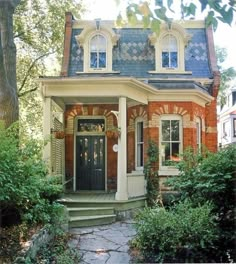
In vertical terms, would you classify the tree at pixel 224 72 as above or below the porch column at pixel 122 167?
above

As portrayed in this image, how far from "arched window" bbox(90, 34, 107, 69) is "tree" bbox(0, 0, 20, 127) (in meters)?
4.23

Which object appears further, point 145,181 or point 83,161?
point 83,161

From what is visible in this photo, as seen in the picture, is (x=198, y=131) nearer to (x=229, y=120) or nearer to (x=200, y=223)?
(x=200, y=223)

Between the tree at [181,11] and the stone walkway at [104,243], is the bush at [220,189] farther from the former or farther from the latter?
the tree at [181,11]

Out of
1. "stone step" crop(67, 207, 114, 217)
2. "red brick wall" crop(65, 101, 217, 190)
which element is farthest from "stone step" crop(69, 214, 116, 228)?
"red brick wall" crop(65, 101, 217, 190)

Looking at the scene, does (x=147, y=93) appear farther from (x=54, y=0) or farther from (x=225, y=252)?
(x=54, y=0)

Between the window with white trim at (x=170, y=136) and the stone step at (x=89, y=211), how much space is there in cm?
328

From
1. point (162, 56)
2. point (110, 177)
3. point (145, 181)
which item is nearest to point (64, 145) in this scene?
point (110, 177)

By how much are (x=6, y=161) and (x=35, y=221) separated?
62.3 inches

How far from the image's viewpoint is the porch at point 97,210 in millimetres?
8906

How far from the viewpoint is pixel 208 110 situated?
1341cm

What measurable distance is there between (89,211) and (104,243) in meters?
2.26

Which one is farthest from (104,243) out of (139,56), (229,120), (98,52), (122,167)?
(229,120)

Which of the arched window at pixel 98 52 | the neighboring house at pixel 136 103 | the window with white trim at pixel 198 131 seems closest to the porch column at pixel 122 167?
the neighboring house at pixel 136 103
